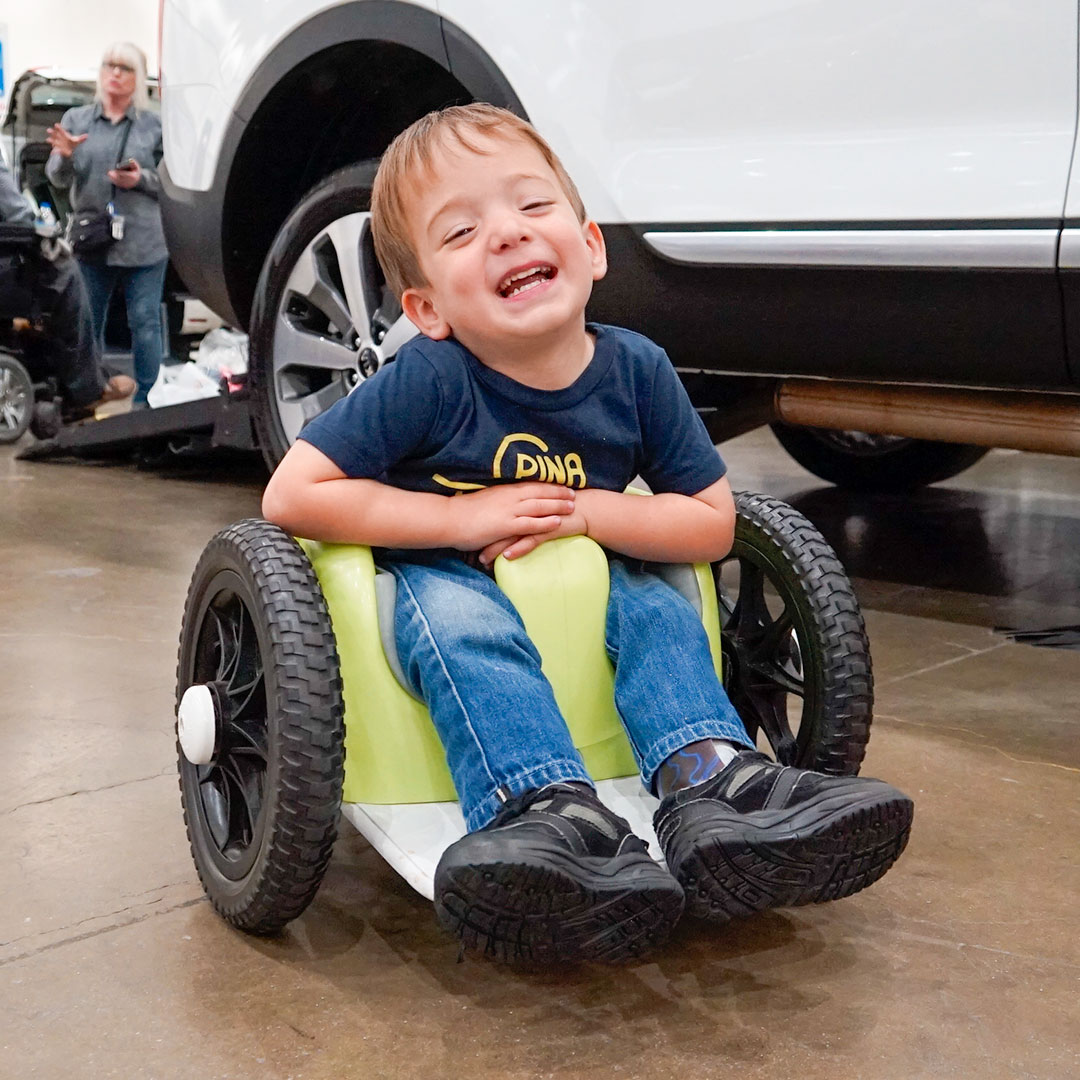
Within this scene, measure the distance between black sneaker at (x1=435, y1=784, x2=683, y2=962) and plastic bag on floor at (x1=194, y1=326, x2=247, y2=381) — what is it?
3.44 metres

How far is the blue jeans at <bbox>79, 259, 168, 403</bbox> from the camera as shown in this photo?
5762 millimetres

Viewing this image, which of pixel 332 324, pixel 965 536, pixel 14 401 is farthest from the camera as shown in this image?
pixel 14 401

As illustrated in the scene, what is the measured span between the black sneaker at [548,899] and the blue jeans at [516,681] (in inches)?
5.0

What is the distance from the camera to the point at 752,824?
Result: 127 cm

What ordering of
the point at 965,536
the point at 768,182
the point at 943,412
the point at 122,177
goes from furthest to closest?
the point at 122,177 < the point at 965,536 < the point at 943,412 < the point at 768,182

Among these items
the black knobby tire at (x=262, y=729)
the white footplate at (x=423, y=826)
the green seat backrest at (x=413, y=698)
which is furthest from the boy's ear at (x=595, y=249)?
the white footplate at (x=423, y=826)

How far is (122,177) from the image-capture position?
18.1ft

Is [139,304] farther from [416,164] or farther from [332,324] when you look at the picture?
[416,164]

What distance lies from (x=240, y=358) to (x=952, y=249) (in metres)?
2.96

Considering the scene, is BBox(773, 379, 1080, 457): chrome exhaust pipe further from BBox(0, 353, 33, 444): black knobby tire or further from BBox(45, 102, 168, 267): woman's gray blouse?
BBox(45, 102, 168, 267): woman's gray blouse

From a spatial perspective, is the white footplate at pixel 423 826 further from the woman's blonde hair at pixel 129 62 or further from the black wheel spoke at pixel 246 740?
the woman's blonde hair at pixel 129 62

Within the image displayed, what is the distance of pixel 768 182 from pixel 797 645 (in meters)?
0.94

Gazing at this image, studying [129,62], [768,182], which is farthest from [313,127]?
[129,62]

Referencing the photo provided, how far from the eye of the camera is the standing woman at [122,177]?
556 centimetres
